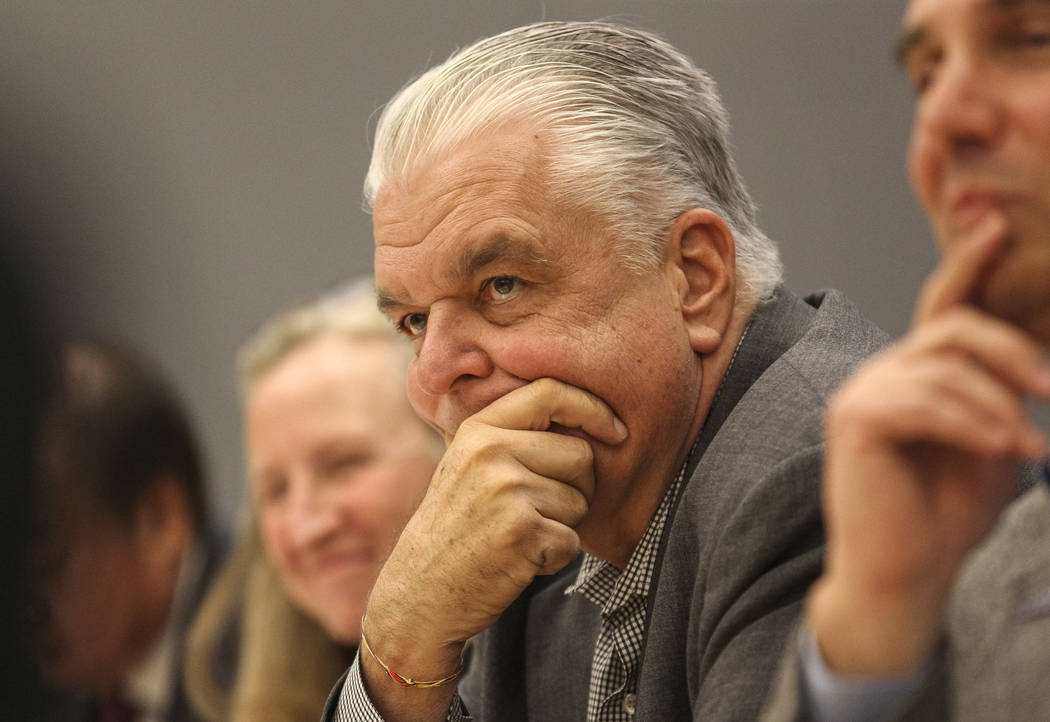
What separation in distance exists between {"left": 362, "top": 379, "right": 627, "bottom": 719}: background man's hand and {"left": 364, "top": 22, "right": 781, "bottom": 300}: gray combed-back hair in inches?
11.1

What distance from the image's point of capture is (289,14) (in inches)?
192

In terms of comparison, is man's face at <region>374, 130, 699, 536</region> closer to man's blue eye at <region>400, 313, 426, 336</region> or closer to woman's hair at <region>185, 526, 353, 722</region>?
man's blue eye at <region>400, 313, 426, 336</region>

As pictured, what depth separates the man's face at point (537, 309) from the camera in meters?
1.98

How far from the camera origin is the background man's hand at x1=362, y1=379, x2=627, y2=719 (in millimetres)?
1881

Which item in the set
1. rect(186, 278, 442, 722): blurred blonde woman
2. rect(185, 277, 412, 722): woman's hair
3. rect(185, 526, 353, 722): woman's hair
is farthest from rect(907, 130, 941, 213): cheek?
rect(185, 526, 353, 722): woman's hair

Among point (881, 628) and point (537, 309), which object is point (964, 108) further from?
point (537, 309)

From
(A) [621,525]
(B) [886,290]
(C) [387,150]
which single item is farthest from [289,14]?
(A) [621,525]

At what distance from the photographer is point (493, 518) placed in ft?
6.19

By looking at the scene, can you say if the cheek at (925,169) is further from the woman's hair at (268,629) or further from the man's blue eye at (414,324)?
the woman's hair at (268,629)

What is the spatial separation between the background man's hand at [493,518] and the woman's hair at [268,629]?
5.50 ft

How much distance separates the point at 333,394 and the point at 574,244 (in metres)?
1.78

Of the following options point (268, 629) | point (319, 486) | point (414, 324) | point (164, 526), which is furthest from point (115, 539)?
point (414, 324)

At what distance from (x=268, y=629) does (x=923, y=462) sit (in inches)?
117

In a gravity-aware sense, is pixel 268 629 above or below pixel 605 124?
below
